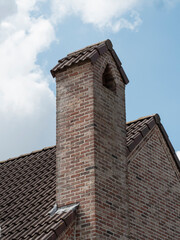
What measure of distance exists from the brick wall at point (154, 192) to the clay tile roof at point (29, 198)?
1.82 meters

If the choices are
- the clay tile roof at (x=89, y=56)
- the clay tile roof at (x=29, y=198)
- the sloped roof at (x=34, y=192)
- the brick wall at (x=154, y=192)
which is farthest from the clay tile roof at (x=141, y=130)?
the clay tile roof at (x=29, y=198)

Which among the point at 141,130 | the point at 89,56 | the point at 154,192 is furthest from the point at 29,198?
the point at 89,56

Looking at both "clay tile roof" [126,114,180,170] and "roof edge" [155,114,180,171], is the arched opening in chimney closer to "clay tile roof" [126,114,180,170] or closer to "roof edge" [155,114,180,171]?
"clay tile roof" [126,114,180,170]

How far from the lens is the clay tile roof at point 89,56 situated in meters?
11.6

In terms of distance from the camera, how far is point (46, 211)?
35.8 ft

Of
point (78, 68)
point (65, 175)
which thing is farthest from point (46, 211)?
point (78, 68)

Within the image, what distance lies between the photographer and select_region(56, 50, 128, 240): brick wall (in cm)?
1030

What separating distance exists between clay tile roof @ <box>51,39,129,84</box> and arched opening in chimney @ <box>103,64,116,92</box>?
318 mm

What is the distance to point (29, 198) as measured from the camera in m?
12.0

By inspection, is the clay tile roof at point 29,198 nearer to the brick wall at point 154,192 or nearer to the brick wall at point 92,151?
the brick wall at point 92,151

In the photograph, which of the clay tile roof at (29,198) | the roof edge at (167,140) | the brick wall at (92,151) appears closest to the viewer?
the clay tile roof at (29,198)

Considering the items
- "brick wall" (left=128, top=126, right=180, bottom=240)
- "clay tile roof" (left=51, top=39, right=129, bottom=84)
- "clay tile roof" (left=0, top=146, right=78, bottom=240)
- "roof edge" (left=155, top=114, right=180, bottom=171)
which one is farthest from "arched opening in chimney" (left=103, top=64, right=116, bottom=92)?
"clay tile roof" (left=0, top=146, right=78, bottom=240)

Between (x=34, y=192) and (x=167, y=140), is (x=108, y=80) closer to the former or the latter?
(x=167, y=140)

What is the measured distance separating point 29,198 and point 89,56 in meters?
3.45
